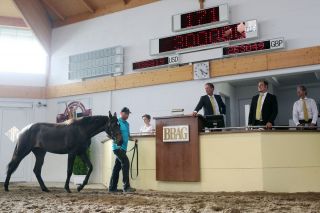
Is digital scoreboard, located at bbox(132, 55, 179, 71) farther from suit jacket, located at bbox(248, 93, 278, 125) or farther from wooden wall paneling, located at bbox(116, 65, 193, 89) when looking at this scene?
suit jacket, located at bbox(248, 93, 278, 125)

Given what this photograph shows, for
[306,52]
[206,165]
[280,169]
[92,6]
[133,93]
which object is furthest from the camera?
[92,6]

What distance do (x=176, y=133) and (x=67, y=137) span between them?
1925 mm

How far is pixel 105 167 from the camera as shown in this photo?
742cm

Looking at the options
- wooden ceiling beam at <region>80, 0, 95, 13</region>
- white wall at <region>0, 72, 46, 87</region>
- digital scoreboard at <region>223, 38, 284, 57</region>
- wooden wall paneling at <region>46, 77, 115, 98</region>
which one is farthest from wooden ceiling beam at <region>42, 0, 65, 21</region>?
digital scoreboard at <region>223, 38, 284, 57</region>

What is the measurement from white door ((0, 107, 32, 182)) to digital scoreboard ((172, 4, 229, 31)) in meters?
5.67

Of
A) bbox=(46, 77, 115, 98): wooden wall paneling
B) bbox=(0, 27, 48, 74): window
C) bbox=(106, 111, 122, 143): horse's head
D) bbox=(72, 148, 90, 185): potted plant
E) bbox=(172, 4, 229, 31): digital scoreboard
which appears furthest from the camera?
bbox=(0, 27, 48, 74): window

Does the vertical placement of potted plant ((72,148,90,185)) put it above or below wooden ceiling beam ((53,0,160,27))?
below

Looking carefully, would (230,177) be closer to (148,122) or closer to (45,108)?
(148,122)

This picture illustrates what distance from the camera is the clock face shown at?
804cm

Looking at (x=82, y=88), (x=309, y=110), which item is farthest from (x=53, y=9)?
(x=309, y=110)

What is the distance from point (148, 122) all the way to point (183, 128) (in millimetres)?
2339

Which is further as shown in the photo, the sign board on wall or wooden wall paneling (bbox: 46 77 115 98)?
wooden wall paneling (bbox: 46 77 115 98)

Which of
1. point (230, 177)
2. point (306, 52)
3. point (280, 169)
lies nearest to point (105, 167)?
point (230, 177)

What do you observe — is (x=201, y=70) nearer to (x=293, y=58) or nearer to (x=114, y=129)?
(x=293, y=58)
